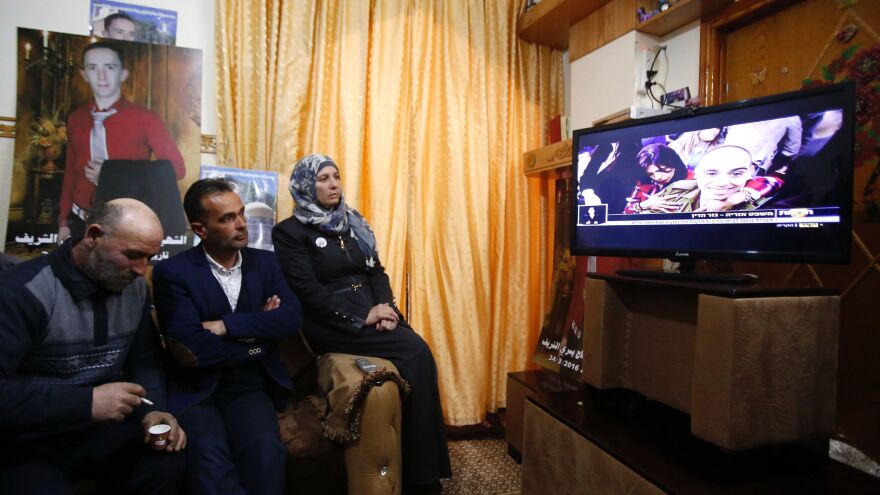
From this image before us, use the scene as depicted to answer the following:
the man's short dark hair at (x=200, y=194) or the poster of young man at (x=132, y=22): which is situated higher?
the poster of young man at (x=132, y=22)

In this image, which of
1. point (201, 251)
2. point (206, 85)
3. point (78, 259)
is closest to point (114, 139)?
point (206, 85)

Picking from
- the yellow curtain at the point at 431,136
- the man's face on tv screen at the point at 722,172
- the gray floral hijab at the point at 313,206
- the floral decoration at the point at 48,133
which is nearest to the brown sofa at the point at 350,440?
the gray floral hijab at the point at 313,206

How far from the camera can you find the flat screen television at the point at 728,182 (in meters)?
1.17

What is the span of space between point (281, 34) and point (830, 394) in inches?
103

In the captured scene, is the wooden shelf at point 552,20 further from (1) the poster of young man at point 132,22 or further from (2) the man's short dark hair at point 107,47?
(2) the man's short dark hair at point 107,47

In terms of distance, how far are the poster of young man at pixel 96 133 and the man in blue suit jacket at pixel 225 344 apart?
66 cm

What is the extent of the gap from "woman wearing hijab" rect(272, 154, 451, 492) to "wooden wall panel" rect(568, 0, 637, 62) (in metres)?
1.66

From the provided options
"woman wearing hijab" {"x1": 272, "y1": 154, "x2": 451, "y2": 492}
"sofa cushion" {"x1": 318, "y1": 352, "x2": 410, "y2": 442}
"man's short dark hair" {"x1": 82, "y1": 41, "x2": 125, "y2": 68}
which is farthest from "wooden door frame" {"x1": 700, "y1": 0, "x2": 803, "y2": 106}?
"man's short dark hair" {"x1": 82, "y1": 41, "x2": 125, "y2": 68}

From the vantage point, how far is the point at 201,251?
1.62 meters

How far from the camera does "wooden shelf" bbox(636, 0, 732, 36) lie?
78.2 inches

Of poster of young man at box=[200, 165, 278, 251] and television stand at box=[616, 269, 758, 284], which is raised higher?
poster of young man at box=[200, 165, 278, 251]

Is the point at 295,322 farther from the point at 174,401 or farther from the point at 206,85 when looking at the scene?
the point at 206,85

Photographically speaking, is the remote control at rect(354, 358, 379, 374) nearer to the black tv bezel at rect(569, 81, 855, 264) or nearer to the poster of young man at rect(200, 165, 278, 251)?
the poster of young man at rect(200, 165, 278, 251)

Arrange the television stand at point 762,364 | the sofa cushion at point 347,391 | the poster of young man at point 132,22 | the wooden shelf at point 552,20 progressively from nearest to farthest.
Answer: the television stand at point 762,364 < the sofa cushion at point 347,391 < the poster of young man at point 132,22 < the wooden shelf at point 552,20
